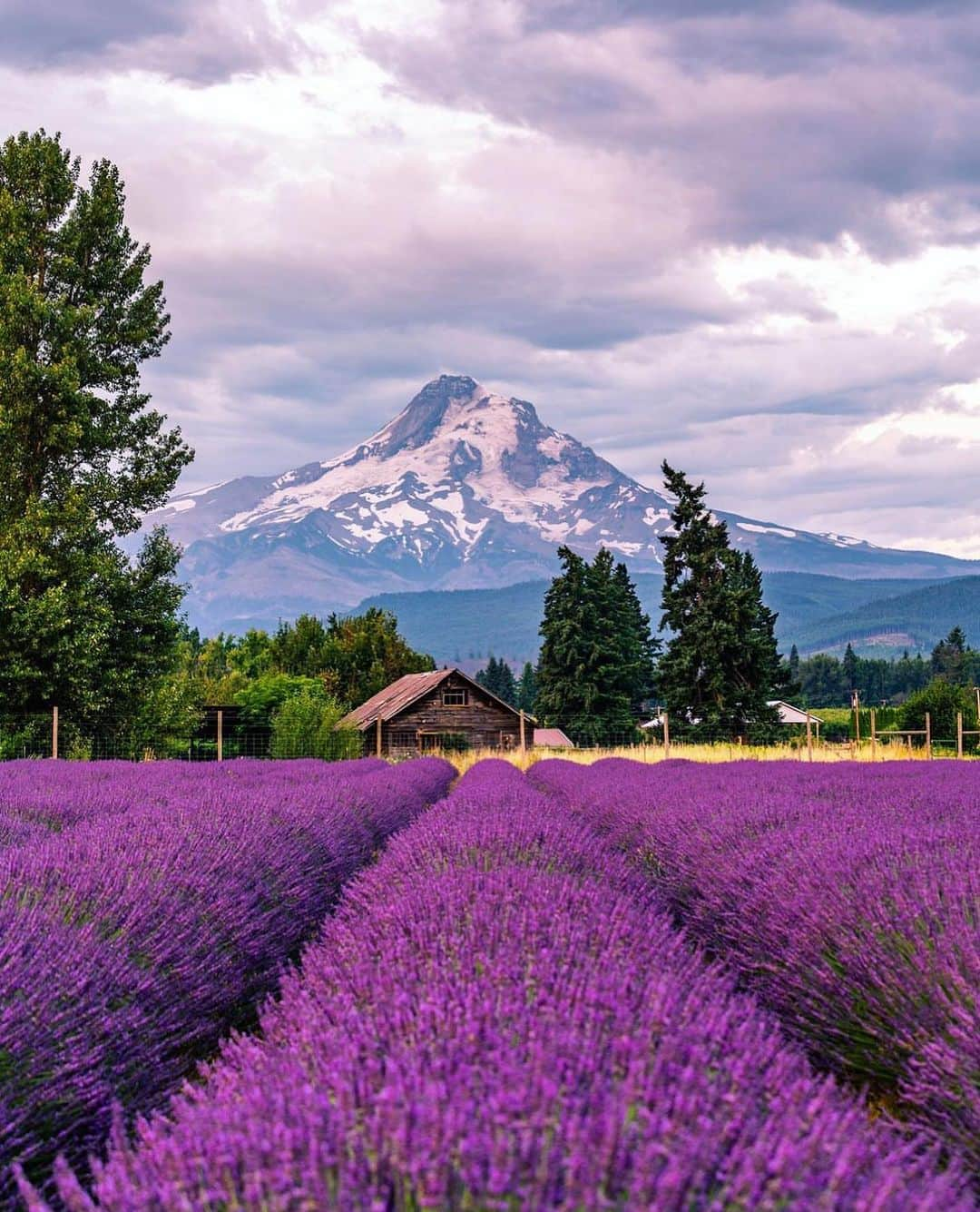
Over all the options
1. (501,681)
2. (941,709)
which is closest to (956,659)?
(501,681)

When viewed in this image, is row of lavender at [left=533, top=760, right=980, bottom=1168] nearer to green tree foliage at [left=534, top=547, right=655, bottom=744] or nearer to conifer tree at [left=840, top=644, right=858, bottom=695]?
green tree foliage at [left=534, top=547, right=655, bottom=744]

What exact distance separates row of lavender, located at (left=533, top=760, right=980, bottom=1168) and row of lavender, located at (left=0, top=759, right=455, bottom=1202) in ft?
6.15

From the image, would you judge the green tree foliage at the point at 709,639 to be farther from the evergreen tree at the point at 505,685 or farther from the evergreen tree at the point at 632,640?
the evergreen tree at the point at 505,685

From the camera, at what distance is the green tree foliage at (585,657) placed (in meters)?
48.6

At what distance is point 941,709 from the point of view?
40500 millimetres

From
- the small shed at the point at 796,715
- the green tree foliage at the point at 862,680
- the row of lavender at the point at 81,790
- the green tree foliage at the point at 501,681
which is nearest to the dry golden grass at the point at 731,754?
the small shed at the point at 796,715

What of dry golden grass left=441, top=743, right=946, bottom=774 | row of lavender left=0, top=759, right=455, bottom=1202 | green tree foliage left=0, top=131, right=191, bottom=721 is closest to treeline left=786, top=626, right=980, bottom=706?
dry golden grass left=441, top=743, right=946, bottom=774

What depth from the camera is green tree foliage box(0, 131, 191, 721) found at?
61.6ft

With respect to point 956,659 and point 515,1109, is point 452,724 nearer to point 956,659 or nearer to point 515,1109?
point 515,1109

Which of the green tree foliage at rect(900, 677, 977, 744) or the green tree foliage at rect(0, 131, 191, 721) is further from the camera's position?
the green tree foliage at rect(900, 677, 977, 744)

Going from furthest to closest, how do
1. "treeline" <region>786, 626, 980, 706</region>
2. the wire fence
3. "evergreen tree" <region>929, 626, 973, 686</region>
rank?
"treeline" <region>786, 626, 980, 706</region>, "evergreen tree" <region>929, 626, 973, 686</region>, the wire fence

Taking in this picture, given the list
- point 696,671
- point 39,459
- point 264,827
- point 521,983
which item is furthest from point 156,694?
point 696,671

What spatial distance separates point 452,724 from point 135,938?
36.4 m

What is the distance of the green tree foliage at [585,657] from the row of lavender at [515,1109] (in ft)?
147
